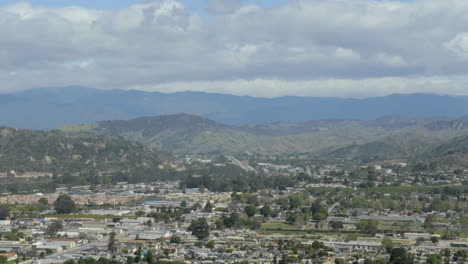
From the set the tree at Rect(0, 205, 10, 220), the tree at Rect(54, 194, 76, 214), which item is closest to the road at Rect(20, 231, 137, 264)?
the tree at Rect(0, 205, 10, 220)

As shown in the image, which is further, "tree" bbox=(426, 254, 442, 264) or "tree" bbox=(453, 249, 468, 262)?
"tree" bbox=(453, 249, 468, 262)

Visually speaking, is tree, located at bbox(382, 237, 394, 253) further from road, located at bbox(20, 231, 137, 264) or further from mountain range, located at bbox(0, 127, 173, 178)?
mountain range, located at bbox(0, 127, 173, 178)

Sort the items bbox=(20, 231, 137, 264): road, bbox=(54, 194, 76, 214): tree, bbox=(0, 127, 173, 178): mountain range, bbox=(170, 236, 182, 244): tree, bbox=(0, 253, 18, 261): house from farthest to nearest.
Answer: bbox=(0, 127, 173, 178): mountain range → bbox=(54, 194, 76, 214): tree → bbox=(170, 236, 182, 244): tree → bbox=(0, 253, 18, 261): house → bbox=(20, 231, 137, 264): road

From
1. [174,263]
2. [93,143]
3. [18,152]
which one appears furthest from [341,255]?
[93,143]

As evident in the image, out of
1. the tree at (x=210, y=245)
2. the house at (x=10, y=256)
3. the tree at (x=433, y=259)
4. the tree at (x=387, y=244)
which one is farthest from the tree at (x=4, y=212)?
the tree at (x=433, y=259)

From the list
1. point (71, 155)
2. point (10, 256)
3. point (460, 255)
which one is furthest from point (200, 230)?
point (71, 155)

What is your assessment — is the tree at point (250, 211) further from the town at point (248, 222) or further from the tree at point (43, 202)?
the tree at point (43, 202)

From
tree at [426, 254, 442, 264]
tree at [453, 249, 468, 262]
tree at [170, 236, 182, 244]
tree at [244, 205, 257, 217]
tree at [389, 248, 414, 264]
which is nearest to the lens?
tree at [389, 248, 414, 264]

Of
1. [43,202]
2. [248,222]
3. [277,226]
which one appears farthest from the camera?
[43,202]

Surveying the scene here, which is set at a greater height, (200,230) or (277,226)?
(200,230)

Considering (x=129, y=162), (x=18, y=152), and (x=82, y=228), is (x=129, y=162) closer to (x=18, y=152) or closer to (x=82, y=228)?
(x=18, y=152)

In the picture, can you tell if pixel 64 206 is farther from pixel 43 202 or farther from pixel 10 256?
pixel 10 256

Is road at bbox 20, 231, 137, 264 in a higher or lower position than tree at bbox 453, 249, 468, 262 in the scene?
lower
